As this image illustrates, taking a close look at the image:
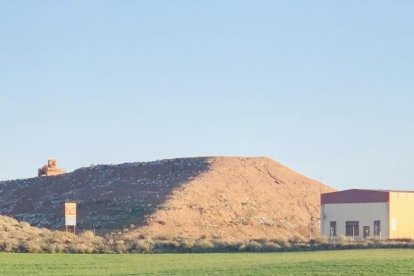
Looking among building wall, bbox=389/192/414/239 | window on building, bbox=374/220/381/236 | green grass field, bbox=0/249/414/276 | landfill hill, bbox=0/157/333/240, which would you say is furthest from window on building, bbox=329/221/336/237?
green grass field, bbox=0/249/414/276

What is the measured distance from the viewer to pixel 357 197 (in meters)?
80.8

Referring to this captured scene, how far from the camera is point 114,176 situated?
126 m

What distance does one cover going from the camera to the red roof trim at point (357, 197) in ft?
259

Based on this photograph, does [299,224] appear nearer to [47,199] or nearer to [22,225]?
[47,199]

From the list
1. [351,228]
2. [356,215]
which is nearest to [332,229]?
[351,228]

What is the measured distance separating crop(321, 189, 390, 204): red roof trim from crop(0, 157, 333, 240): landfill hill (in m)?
10.5

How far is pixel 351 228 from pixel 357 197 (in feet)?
9.00

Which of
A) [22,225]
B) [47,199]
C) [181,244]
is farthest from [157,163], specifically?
[181,244]

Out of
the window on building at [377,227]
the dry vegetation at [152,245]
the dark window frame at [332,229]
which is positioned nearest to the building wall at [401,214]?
the window on building at [377,227]

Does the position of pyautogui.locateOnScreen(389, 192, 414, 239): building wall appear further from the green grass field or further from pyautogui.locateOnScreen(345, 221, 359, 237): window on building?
the green grass field

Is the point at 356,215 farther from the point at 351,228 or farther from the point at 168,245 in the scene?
the point at 168,245

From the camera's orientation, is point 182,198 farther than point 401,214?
Yes

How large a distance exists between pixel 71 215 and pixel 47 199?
53641 mm

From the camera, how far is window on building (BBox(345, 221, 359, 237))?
265 feet
